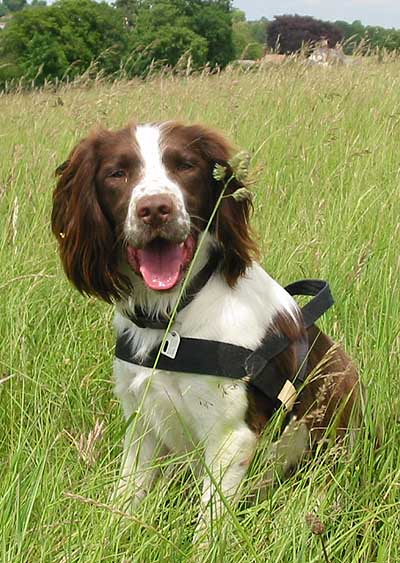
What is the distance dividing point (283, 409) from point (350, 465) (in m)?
0.21

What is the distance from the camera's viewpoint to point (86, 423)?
8.11 ft

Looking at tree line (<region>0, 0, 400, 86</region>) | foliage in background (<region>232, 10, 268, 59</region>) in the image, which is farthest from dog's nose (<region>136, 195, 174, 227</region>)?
tree line (<region>0, 0, 400, 86</region>)

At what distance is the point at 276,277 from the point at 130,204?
1163 millimetres

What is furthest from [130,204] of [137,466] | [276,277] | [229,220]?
[276,277]

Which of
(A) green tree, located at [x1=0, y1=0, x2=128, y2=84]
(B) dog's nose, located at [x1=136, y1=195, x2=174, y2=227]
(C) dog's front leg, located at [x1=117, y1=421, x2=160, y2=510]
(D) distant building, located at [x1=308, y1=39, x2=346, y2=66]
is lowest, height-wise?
(A) green tree, located at [x1=0, y1=0, x2=128, y2=84]

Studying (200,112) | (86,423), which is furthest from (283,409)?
(200,112)

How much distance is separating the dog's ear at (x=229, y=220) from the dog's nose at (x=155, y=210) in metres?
0.28

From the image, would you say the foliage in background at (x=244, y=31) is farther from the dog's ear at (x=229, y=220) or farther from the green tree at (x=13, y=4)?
the green tree at (x=13, y=4)

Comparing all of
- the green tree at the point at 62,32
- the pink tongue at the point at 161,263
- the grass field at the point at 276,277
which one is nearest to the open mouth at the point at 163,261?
the pink tongue at the point at 161,263

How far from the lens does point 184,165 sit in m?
2.15

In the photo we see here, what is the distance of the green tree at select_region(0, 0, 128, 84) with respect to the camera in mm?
26812

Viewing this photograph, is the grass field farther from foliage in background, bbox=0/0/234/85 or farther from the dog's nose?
foliage in background, bbox=0/0/234/85

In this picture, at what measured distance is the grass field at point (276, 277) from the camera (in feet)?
5.31

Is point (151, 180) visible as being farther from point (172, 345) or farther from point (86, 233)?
point (172, 345)
